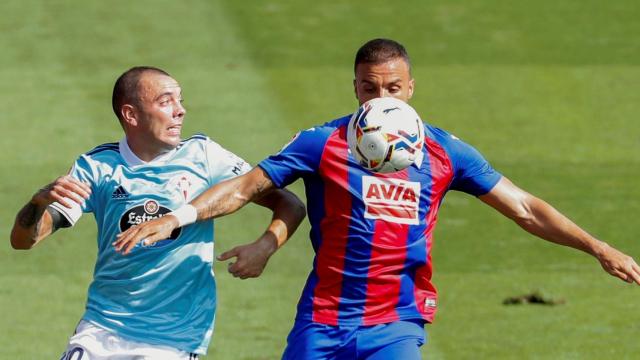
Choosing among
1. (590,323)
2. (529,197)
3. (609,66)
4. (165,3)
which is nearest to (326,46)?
(165,3)

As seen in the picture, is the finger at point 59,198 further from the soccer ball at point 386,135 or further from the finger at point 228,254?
the soccer ball at point 386,135

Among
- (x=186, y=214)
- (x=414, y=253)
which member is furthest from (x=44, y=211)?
(x=414, y=253)

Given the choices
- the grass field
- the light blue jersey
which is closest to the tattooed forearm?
the light blue jersey

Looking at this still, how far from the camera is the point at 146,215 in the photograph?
27.7ft

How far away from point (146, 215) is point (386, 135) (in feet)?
5.26

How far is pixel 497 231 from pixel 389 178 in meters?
7.48

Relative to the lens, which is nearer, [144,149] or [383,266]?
[383,266]

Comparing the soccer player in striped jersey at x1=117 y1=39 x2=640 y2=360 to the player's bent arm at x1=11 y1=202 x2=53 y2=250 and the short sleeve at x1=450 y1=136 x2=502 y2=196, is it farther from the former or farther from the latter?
the player's bent arm at x1=11 y1=202 x2=53 y2=250

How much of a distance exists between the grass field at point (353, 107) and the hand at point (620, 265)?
3990 mm

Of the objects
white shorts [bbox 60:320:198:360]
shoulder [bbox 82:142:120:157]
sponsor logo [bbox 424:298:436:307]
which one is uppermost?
Result: shoulder [bbox 82:142:120:157]

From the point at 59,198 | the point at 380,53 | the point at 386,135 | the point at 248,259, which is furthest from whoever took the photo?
the point at 380,53

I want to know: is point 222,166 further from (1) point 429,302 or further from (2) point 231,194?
(1) point 429,302

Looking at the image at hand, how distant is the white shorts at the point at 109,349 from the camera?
8328mm

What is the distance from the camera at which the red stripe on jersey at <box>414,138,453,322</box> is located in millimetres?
8258
